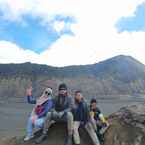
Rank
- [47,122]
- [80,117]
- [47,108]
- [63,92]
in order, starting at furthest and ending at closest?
[47,108] → [47,122] → [80,117] → [63,92]

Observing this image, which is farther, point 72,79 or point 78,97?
point 72,79

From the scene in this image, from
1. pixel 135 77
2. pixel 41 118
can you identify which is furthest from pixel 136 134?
pixel 135 77

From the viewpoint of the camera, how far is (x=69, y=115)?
12531 mm

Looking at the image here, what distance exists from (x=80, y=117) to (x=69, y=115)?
481mm

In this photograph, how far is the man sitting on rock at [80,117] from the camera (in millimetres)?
12648

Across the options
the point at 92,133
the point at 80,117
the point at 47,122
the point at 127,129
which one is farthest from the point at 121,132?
the point at 47,122

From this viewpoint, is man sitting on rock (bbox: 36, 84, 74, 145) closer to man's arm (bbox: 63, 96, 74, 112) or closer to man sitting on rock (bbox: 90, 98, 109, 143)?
man's arm (bbox: 63, 96, 74, 112)

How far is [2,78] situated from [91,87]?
36963mm

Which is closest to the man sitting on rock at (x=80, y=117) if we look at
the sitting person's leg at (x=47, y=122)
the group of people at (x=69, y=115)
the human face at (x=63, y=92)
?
the group of people at (x=69, y=115)

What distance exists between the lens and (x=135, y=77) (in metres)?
187

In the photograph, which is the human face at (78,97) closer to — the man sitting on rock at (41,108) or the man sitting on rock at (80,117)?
the man sitting on rock at (80,117)

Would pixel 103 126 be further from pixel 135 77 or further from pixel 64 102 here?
pixel 135 77

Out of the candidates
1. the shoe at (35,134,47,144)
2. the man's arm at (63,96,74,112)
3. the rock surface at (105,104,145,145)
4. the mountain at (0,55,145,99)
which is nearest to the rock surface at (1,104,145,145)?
the rock surface at (105,104,145,145)

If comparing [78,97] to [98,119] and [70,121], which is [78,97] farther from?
[98,119]
